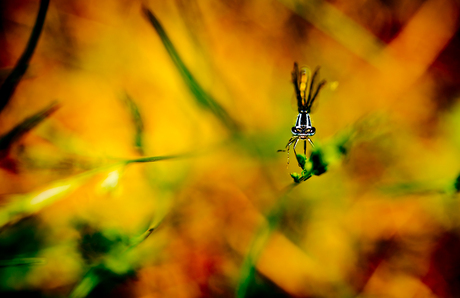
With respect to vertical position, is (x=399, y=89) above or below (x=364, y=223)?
above

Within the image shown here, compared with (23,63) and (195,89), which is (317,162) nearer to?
(195,89)

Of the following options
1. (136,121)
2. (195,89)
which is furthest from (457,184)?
(136,121)

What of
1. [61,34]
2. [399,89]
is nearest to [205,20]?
[61,34]

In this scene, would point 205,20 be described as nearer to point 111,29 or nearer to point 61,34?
point 111,29

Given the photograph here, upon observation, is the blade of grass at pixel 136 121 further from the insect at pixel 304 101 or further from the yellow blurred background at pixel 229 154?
the insect at pixel 304 101

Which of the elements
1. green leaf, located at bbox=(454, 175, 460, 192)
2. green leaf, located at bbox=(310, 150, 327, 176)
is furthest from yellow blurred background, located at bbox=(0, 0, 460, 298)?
green leaf, located at bbox=(310, 150, 327, 176)

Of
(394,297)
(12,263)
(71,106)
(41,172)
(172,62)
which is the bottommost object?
(12,263)

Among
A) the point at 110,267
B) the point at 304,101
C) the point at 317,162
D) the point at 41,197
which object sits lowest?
the point at 110,267
